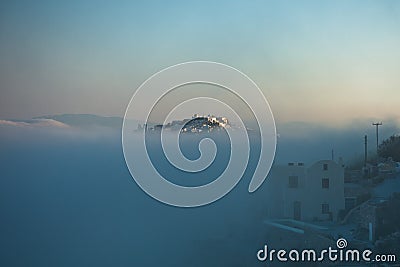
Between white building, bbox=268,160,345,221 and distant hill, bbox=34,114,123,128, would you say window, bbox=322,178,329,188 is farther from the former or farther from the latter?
distant hill, bbox=34,114,123,128

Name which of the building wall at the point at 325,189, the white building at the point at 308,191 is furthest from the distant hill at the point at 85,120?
the building wall at the point at 325,189

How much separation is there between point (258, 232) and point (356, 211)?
62cm

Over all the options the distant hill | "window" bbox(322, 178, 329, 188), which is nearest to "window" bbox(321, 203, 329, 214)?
"window" bbox(322, 178, 329, 188)

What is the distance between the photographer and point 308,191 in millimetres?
3238

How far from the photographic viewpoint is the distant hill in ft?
10.1

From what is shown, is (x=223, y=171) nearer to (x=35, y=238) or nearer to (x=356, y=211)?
(x=356, y=211)

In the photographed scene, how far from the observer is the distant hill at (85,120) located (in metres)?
3.08

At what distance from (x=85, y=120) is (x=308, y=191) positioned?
137cm

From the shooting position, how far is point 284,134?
127 inches

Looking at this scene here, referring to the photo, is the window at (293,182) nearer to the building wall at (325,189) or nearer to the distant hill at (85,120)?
the building wall at (325,189)

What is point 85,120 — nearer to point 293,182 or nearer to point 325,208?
point 293,182

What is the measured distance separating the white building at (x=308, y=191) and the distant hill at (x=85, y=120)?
0.98 metres

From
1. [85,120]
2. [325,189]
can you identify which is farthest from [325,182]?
[85,120]

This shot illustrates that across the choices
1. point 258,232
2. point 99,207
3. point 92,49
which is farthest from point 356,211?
point 92,49
